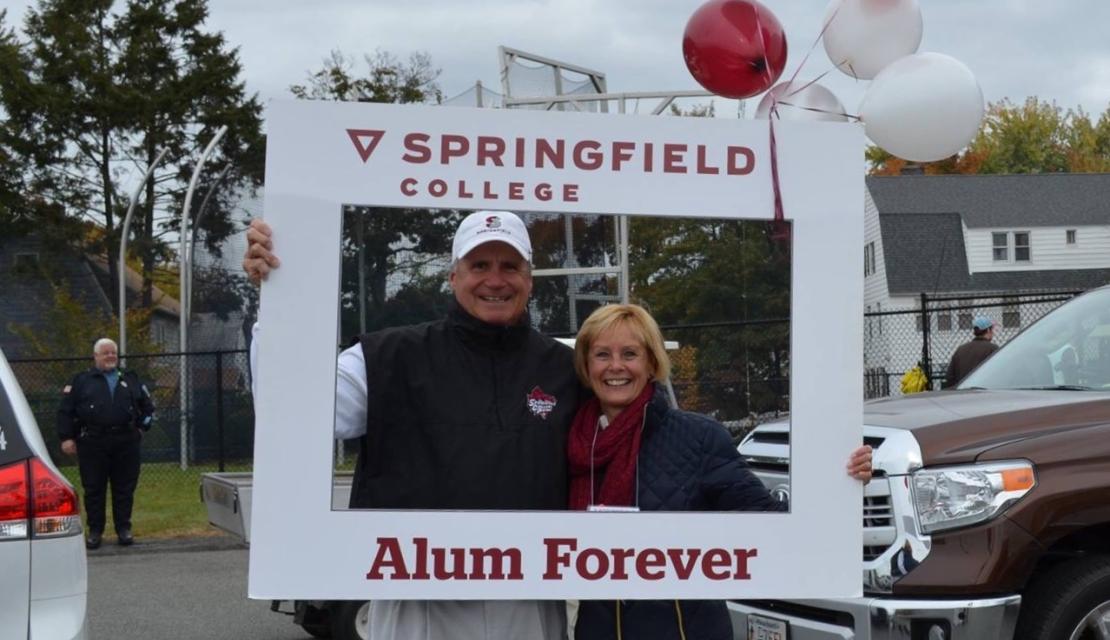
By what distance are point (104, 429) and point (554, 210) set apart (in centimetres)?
1110

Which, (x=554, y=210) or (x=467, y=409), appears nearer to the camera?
(x=467, y=409)

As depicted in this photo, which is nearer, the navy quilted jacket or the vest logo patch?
the vest logo patch

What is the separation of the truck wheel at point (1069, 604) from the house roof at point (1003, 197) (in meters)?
48.9

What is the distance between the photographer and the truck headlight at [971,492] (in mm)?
5238

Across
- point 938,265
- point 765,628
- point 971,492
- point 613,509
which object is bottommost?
point 765,628

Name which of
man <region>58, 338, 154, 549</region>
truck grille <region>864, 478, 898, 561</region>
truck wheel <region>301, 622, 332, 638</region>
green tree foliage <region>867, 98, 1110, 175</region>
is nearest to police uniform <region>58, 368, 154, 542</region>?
man <region>58, 338, 154, 549</region>

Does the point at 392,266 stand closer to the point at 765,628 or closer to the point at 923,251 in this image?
the point at 765,628

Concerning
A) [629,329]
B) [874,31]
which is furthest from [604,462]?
[874,31]

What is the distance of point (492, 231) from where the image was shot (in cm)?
340

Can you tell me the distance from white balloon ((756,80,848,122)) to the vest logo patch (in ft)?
6.66

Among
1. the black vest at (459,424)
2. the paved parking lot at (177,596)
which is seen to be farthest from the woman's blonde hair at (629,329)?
the paved parking lot at (177,596)

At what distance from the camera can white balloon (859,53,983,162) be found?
16.2ft

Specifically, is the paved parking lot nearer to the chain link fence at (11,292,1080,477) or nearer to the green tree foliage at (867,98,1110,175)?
the chain link fence at (11,292,1080,477)

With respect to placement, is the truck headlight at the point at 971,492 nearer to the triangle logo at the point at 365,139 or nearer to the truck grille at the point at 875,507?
the truck grille at the point at 875,507
